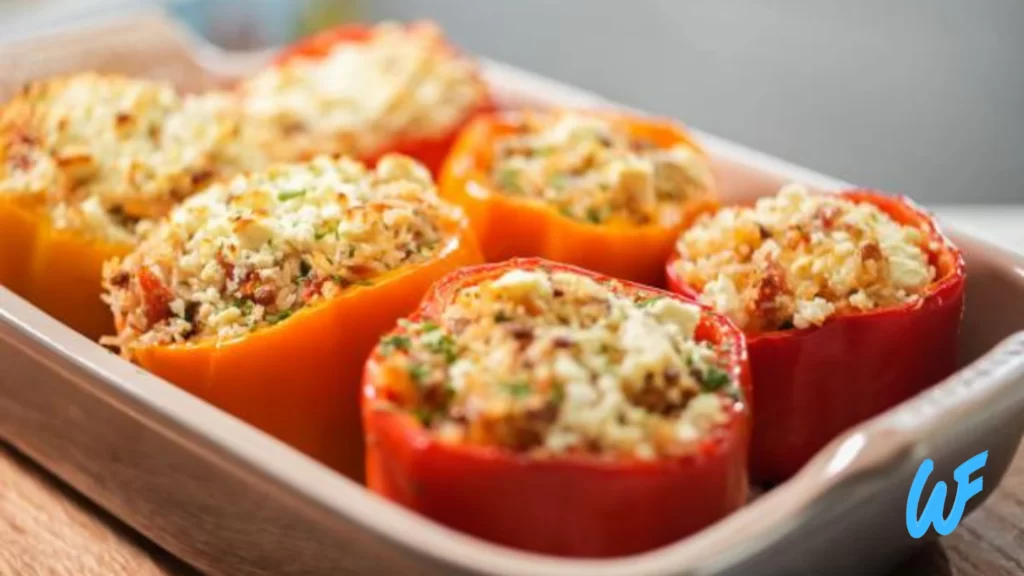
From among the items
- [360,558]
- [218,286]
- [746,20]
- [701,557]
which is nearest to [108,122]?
[218,286]

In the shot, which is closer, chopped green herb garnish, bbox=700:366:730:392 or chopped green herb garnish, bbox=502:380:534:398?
chopped green herb garnish, bbox=502:380:534:398

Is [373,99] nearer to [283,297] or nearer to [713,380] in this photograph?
[283,297]

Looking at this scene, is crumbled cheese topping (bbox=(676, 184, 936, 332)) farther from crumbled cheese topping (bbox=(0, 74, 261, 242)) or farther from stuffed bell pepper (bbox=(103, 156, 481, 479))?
crumbled cheese topping (bbox=(0, 74, 261, 242))

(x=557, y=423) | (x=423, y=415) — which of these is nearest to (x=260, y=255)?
(x=423, y=415)

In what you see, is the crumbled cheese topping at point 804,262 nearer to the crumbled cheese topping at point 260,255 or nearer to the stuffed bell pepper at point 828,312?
the stuffed bell pepper at point 828,312

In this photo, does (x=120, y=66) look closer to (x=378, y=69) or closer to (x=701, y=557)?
(x=378, y=69)

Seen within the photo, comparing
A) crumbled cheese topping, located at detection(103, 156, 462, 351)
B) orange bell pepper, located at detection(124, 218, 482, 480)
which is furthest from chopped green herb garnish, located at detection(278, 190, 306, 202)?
orange bell pepper, located at detection(124, 218, 482, 480)

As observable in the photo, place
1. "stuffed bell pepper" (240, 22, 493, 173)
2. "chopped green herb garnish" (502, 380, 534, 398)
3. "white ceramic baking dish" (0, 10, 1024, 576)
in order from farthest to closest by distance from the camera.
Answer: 1. "stuffed bell pepper" (240, 22, 493, 173)
2. "chopped green herb garnish" (502, 380, 534, 398)
3. "white ceramic baking dish" (0, 10, 1024, 576)

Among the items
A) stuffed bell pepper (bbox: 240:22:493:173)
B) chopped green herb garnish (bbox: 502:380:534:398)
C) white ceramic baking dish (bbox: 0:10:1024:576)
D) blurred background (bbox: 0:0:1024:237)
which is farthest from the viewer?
blurred background (bbox: 0:0:1024:237)
